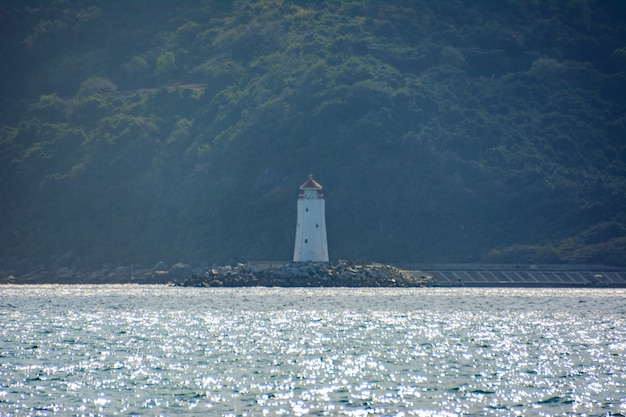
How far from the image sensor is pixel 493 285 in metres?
102

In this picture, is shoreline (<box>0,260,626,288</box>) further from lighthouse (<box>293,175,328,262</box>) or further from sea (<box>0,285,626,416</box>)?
sea (<box>0,285,626,416</box>)

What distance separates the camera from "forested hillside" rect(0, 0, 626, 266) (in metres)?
129

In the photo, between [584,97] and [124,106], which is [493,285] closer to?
[584,97]

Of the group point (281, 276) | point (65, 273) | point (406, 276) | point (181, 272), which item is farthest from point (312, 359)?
point (65, 273)

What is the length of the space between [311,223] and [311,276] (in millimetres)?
4713

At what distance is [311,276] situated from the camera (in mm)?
98562

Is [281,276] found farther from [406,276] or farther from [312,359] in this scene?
[312,359]

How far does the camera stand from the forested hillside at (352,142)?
129 m

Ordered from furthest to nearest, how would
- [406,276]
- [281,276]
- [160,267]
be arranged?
1. [160,267]
2. [406,276]
3. [281,276]

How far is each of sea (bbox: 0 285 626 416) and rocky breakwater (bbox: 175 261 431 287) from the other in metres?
18.3

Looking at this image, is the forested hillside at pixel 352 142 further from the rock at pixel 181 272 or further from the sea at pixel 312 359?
A: the sea at pixel 312 359

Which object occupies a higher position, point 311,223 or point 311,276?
point 311,223

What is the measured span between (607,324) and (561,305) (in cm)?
1774

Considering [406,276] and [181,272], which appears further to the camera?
[181,272]
